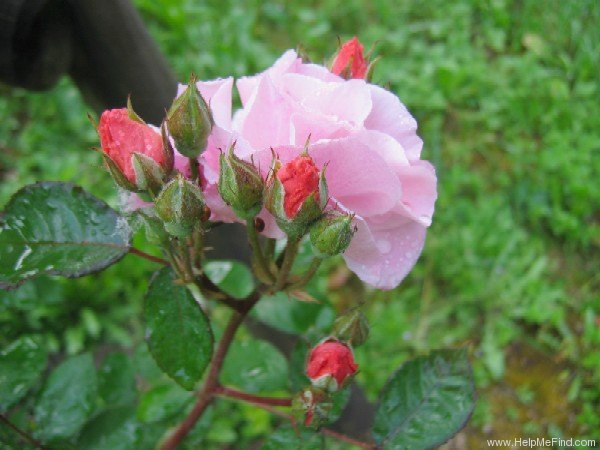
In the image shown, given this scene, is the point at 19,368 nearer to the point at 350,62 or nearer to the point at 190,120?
the point at 190,120

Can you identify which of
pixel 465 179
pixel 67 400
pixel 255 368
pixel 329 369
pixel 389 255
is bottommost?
pixel 465 179

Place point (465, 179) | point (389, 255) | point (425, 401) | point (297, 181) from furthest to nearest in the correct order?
point (465, 179) < point (425, 401) < point (389, 255) < point (297, 181)

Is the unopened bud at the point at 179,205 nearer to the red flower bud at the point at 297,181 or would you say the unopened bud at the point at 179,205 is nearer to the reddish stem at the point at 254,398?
the red flower bud at the point at 297,181

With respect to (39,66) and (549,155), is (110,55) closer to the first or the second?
(39,66)

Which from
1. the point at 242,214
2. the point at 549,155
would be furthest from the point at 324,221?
the point at 549,155

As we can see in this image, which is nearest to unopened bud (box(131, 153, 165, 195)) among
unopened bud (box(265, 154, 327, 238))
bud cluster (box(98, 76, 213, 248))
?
bud cluster (box(98, 76, 213, 248))

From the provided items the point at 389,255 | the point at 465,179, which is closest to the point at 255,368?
the point at 389,255

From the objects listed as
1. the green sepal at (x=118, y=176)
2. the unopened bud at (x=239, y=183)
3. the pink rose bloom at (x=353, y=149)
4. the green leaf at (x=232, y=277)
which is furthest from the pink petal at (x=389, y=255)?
the green leaf at (x=232, y=277)
